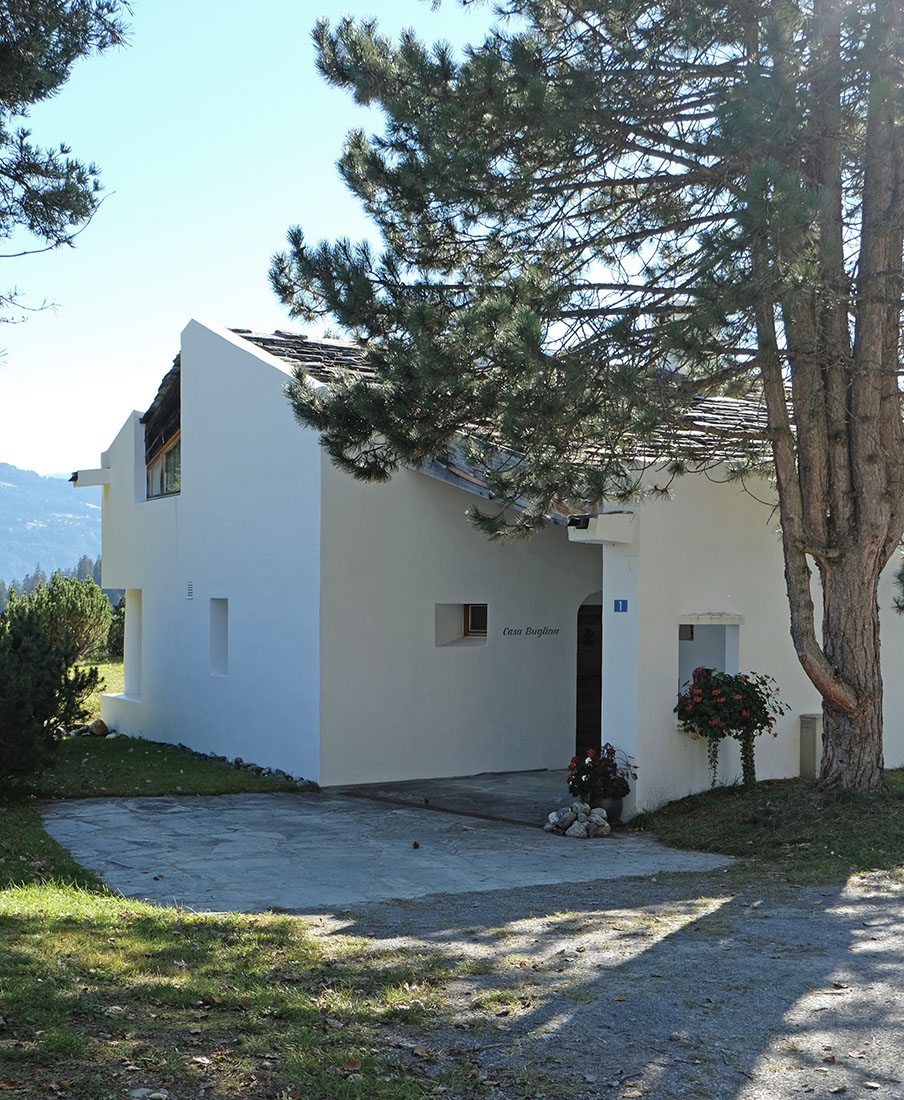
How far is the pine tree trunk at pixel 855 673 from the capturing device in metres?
10.0

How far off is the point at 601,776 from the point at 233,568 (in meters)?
6.64

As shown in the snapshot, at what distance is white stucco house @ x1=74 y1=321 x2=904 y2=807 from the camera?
11.5 m

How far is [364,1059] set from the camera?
4488 mm

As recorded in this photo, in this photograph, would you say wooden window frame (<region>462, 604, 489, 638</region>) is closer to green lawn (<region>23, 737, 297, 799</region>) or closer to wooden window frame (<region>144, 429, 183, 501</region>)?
green lawn (<region>23, 737, 297, 799</region>)

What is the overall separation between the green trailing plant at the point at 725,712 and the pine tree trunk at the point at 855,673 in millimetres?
1192

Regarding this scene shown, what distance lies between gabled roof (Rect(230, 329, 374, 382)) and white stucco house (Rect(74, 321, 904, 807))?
2.6 inches

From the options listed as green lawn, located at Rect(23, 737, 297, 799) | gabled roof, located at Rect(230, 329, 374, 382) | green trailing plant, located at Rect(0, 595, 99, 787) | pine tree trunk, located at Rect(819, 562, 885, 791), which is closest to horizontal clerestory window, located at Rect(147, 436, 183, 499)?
gabled roof, located at Rect(230, 329, 374, 382)

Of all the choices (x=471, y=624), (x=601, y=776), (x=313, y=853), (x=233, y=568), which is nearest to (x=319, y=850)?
(x=313, y=853)

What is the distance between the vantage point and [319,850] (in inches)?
384

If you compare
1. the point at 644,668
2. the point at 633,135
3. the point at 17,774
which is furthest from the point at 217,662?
the point at 633,135

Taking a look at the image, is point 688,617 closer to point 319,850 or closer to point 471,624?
point 471,624

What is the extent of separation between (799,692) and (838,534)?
3.04m

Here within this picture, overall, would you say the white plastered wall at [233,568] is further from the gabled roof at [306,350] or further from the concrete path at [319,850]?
the concrete path at [319,850]

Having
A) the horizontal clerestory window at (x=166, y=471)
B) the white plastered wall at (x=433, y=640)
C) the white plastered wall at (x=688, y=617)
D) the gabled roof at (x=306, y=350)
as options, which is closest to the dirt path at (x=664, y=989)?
the white plastered wall at (x=688, y=617)
